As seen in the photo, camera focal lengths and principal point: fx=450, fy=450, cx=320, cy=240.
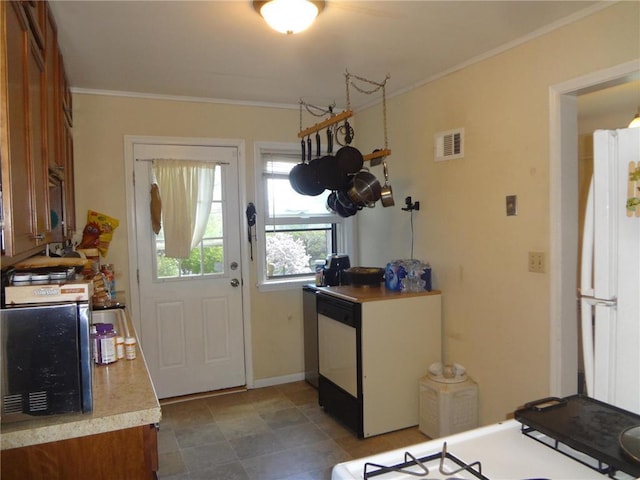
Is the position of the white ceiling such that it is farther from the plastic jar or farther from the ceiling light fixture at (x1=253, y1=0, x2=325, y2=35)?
the plastic jar

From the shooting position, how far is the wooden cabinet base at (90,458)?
4.05 ft

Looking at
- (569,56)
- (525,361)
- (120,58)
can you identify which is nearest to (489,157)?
(569,56)

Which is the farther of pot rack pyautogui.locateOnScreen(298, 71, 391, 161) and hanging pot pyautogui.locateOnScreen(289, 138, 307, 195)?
hanging pot pyautogui.locateOnScreen(289, 138, 307, 195)

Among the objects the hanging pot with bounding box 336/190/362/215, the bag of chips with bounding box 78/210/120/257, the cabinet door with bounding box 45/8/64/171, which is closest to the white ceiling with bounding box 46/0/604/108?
the cabinet door with bounding box 45/8/64/171

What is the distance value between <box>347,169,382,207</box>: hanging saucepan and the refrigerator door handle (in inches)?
70.9

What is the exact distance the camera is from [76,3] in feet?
6.46

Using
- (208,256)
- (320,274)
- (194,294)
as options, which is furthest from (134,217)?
(320,274)

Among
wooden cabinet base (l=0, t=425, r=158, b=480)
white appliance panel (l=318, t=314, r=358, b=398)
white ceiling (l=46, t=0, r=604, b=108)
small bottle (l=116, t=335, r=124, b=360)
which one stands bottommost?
white appliance panel (l=318, t=314, r=358, b=398)

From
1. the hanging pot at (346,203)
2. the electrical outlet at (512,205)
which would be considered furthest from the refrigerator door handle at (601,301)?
the hanging pot at (346,203)

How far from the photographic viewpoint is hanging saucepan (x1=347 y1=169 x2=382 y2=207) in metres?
3.14

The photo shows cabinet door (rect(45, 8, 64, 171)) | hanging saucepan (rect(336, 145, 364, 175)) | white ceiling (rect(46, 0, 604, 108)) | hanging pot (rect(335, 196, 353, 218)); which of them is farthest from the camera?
hanging pot (rect(335, 196, 353, 218))

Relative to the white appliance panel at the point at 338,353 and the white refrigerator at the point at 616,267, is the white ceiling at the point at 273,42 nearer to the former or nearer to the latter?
the white refrigerator at the point at 616,267

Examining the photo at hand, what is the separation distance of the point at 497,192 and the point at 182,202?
2.27m

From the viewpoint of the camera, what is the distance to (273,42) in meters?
2.46
